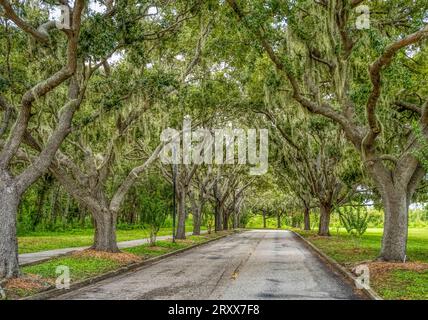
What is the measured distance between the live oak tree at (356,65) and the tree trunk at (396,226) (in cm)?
3

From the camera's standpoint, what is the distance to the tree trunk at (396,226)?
586 inches

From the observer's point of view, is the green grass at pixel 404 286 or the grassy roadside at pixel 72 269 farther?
the grassy roadside at pixel 72 269

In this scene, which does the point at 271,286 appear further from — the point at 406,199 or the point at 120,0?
the point at 120,0

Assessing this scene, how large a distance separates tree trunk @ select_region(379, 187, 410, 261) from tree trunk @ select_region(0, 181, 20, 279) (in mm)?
11066

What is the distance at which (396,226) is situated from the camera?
15.0m

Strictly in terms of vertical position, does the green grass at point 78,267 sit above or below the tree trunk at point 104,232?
below

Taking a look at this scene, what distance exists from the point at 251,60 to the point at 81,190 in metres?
8.30

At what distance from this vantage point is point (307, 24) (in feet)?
52.1

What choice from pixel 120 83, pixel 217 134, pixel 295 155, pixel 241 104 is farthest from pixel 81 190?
pixel 295 155

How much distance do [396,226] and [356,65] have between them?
5.33m

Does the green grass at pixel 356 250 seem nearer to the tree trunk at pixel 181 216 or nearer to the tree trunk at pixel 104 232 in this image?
the tree trunk at pixel 181 216

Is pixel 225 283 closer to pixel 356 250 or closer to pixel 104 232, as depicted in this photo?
pixel 104 232

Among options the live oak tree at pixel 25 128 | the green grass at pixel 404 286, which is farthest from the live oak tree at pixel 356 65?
the live oak tree at pixel 25 128

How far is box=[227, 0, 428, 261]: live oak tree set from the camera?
13.0m
